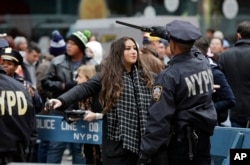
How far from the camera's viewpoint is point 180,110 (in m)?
7.28

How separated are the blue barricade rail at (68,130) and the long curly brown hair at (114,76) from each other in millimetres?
887

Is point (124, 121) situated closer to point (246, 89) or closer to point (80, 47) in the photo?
point (246, 89)

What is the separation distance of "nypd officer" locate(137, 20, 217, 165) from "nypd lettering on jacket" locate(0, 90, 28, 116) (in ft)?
3.46

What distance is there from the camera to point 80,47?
36.6 feet

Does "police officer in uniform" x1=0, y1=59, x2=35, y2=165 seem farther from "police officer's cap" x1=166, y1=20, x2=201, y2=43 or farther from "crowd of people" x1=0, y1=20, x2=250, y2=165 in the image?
"police officer's cap" x1=166, y1=20, x2=201, y2=43

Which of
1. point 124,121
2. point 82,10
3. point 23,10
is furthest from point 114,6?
point 124,121

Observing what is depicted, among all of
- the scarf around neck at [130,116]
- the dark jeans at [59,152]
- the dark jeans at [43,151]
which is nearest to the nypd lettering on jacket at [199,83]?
the scarf around neck at [130,116]

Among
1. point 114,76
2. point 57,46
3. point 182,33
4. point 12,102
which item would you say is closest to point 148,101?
point 114,76

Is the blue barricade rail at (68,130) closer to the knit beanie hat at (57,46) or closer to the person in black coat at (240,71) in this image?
the person in black coat at (240,71)

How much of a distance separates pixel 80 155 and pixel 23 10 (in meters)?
12.8

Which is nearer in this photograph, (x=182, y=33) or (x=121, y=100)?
(x=182, y=33)

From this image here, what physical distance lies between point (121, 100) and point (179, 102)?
1.00 meters

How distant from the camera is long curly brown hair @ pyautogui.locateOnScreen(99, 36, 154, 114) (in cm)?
816

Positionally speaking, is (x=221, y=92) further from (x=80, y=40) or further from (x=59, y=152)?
(x=80, y=40)
